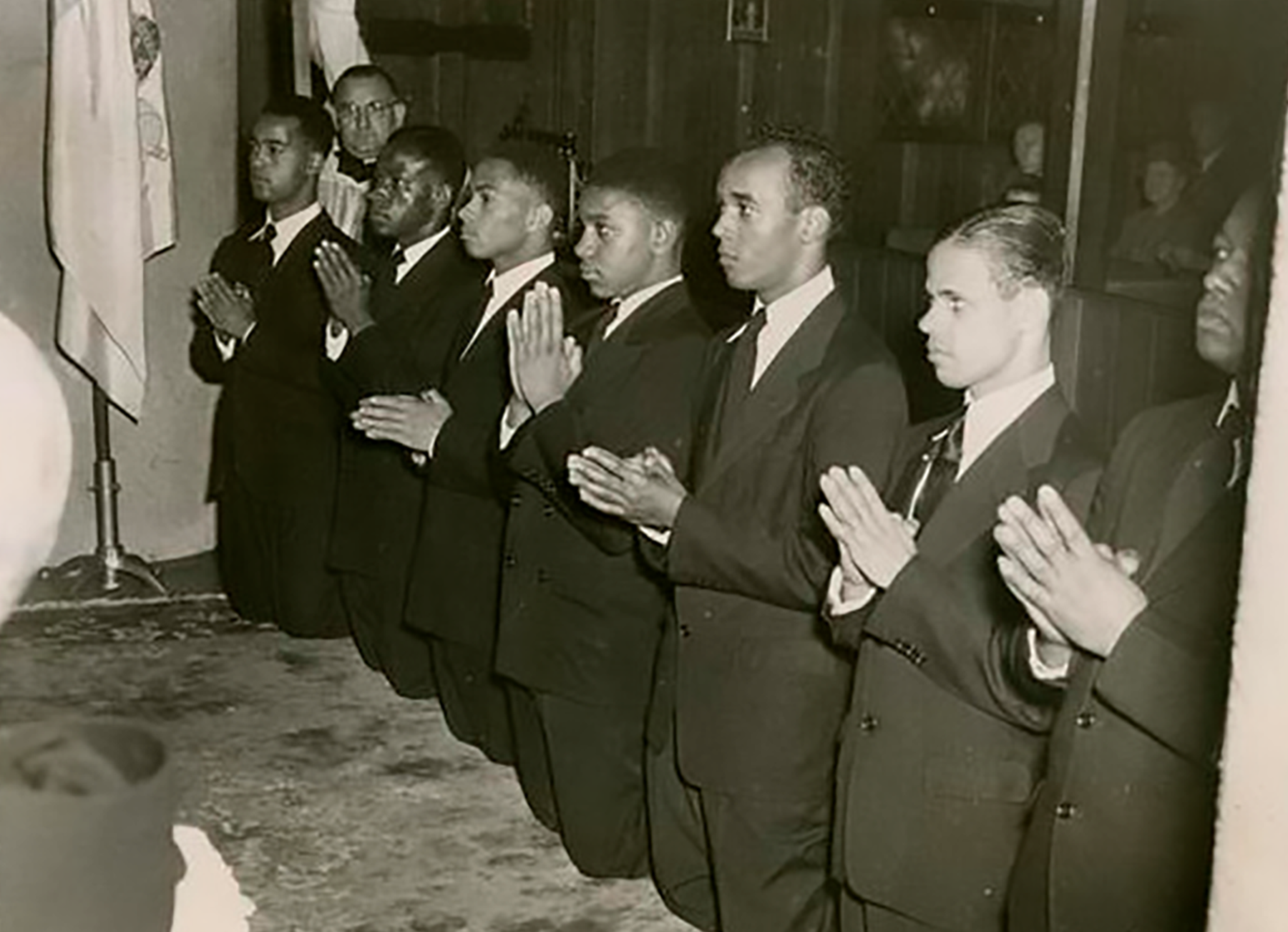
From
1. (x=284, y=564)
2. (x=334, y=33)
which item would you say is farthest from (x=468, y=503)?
(x=334, y=33)

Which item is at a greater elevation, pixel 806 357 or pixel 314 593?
pixel 806 357

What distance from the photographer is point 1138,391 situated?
3.70 meters

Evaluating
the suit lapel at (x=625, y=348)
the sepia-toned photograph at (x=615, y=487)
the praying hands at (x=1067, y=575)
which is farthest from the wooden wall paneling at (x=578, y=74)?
the praying hands at (x=1067, y=575)

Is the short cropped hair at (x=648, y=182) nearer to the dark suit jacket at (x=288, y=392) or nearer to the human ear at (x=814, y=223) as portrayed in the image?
the human ear at (x=814, y=223)

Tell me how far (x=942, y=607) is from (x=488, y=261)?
7.91 ft

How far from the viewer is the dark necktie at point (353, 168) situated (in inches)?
213

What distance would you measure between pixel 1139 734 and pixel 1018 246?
75 cm

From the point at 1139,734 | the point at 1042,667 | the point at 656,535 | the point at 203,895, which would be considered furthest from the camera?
the point at 656,535

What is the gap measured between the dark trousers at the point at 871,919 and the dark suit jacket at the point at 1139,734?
0.27 m

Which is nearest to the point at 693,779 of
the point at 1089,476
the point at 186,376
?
the point at 1089,476

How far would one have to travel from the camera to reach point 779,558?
2.95m

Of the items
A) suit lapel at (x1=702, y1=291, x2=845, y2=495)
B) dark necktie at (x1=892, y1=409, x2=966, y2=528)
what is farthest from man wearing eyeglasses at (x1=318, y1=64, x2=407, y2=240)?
dark necktie at (x1=892, y1=409, x2=966, y2=528)

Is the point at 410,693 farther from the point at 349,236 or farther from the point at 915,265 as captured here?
the point at 915,265

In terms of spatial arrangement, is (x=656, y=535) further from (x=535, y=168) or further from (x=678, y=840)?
(x=535, y=168)
